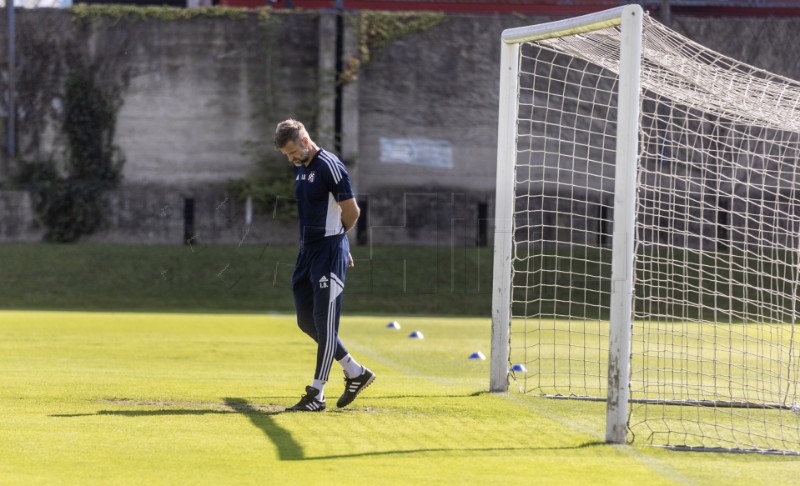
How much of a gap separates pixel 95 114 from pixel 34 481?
1197 inches

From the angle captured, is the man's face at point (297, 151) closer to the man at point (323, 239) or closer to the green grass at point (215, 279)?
the man at point (323, 239)

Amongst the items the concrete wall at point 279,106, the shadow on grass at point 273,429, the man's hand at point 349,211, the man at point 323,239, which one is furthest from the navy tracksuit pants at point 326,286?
the concrete wall at point 279,106

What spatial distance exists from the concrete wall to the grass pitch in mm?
21503

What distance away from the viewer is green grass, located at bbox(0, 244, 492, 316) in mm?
27109

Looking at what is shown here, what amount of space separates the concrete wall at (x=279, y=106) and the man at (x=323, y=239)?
2541cm

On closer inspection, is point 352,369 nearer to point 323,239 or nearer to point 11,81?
point 323,239

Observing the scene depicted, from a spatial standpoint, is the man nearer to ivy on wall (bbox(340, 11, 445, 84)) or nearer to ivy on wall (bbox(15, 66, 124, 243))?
ivy on wall (bbox(340, 11, 445, 84))

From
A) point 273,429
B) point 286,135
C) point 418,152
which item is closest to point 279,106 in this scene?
point 418,152

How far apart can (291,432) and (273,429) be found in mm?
170

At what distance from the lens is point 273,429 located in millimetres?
7535

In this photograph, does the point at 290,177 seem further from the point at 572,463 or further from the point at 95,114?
the point at 572,463

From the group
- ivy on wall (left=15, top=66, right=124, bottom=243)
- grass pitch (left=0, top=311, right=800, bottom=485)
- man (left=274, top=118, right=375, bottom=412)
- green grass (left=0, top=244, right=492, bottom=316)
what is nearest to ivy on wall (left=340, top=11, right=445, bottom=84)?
green grass (left=0, top=244, right=492, bottom=316)

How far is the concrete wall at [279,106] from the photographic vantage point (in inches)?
1361

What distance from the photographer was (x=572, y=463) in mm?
6523
